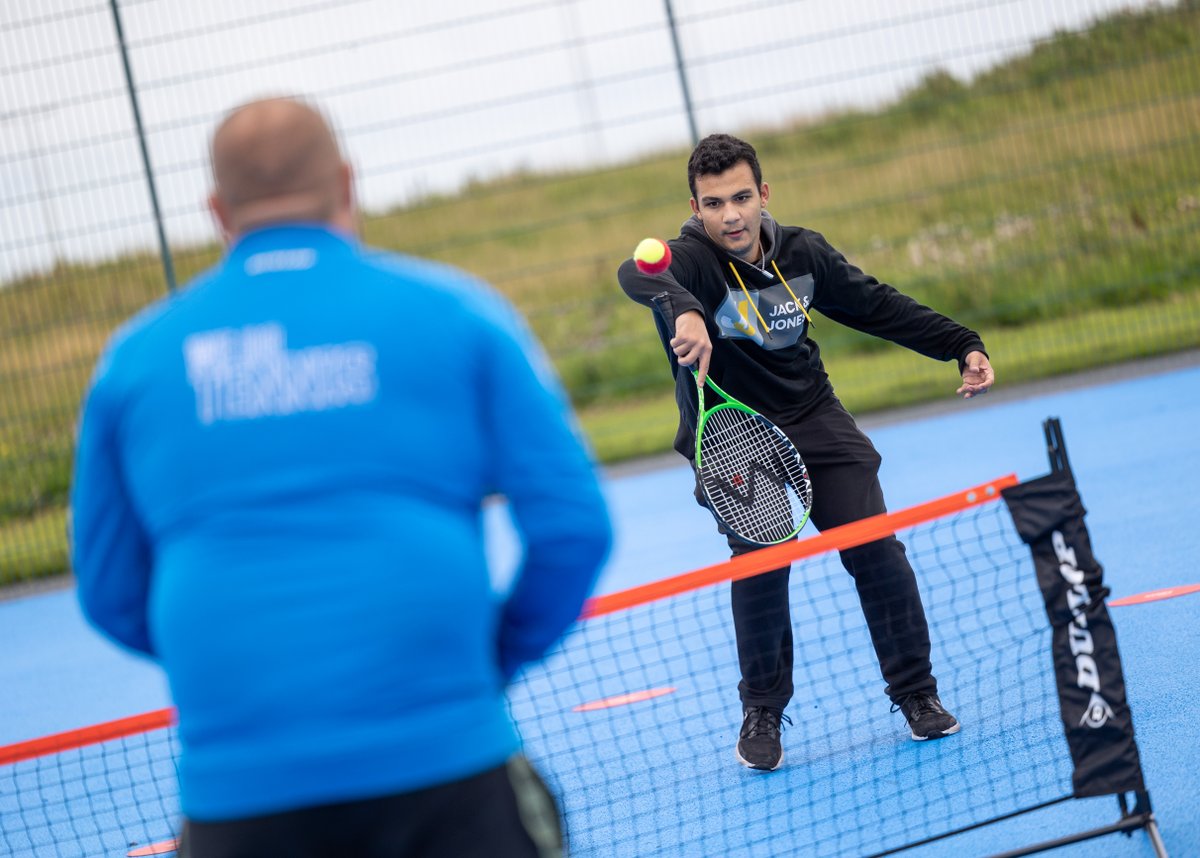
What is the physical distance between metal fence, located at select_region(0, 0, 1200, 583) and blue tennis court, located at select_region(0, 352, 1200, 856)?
2729mm

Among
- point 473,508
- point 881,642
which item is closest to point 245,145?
point 473,508

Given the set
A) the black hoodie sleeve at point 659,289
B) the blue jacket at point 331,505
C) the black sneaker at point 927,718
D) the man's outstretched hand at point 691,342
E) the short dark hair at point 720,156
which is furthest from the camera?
the short dark hair at point 720,156

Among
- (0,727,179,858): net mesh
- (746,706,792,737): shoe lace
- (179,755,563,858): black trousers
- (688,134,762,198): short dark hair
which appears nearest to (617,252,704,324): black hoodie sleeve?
(688,134,762,198): short dark hair

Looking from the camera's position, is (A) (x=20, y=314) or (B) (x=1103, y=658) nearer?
(B) (x=1103, y=658)

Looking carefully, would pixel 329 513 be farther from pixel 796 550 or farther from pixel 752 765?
pixel 752 765

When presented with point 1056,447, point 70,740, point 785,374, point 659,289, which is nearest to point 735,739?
point 785,374

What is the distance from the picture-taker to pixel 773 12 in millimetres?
10438

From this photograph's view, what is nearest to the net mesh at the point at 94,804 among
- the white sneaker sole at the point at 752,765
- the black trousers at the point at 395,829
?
the white sneaker sole at the point at 752,765

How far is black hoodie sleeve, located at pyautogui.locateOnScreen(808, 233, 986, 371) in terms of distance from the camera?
4387 mm

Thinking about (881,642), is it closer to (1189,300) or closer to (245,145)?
(245,145)

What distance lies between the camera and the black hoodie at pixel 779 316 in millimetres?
4355

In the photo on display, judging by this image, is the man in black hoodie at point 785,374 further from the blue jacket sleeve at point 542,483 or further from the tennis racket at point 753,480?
the blue jacket sleeve at point 542,483

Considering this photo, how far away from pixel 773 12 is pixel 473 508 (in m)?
9.34

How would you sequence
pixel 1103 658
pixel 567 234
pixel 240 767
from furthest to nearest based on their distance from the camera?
pixel 567 234 < pixel 1103 658 < pixel 240 767
